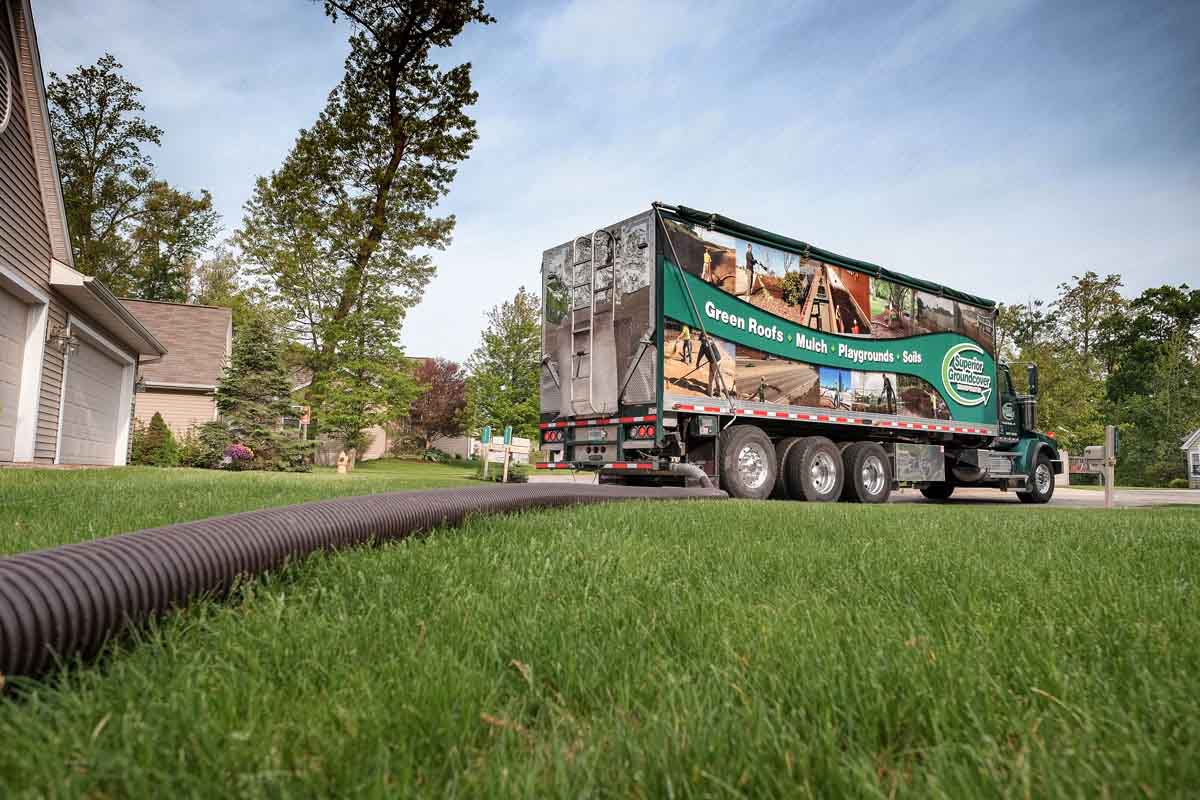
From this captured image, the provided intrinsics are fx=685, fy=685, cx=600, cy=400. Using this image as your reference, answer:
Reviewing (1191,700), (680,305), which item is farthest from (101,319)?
(1191,700)

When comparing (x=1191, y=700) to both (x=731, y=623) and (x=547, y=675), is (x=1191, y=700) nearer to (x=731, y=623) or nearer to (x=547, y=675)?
(x=731, y=623)

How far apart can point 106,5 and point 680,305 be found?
24.0 metres

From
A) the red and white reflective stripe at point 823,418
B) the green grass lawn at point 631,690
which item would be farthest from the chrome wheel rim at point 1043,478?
the green grass lawn at point 631,690

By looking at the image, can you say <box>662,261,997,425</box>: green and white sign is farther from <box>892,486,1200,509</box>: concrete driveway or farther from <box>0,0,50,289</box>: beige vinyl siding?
<box>0,0,50,289</box>: beige vinyl siding

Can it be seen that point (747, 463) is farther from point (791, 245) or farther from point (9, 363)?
point (9, 363)

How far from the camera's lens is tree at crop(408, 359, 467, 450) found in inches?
1951

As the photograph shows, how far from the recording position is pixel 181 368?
85.0 feet

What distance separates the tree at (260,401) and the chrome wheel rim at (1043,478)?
2098 centimetres

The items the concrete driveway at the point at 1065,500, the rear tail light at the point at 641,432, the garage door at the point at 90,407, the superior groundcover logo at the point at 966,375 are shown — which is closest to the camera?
the rear tail light at the point at 641,432

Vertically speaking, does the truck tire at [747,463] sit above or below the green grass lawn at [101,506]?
above

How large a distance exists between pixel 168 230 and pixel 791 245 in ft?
109

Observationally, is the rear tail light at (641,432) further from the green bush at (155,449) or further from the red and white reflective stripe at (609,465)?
the green bush at (155,449)

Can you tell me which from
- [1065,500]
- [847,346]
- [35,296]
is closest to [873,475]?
[847,346]

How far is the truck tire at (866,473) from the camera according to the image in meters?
12.0
